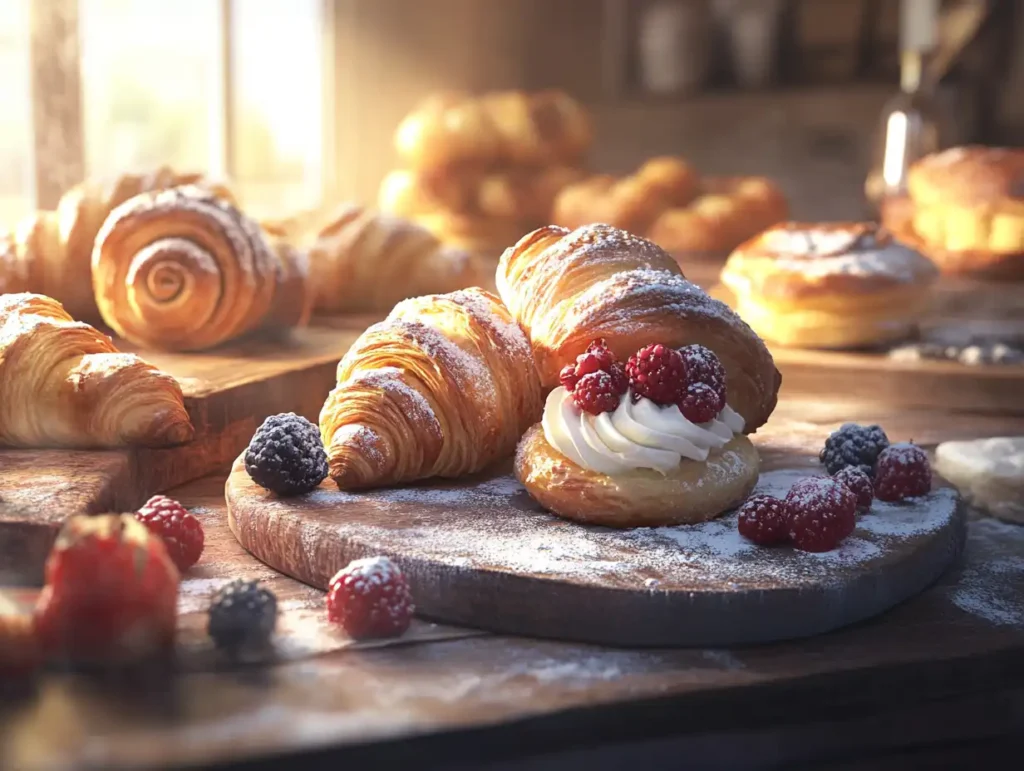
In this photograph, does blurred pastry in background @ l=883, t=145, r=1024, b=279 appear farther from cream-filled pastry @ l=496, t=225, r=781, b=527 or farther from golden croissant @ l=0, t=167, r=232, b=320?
golden croissant @ l=0, t=167, r=232, b=320

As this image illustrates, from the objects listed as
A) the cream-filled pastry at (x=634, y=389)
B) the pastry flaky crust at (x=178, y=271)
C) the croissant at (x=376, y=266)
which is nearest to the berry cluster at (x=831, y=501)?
the cream-filled pastry at (x=634, y=389)

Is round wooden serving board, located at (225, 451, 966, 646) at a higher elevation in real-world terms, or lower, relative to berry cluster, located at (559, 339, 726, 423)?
lower

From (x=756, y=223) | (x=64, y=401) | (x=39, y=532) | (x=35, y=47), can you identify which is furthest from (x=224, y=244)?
(x=756, y=223)

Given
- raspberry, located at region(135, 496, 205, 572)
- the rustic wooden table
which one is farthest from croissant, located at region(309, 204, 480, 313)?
the rustic wooden table

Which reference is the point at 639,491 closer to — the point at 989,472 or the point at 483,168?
the point at 989,472

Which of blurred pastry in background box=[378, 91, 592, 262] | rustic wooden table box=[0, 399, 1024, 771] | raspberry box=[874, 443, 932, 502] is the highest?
blurred pastry in background box=[378, 91, 592, 262]

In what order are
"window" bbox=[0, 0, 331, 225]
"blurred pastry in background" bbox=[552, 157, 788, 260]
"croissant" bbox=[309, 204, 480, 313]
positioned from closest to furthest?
"croissant" bbox=[309, 204, 480, 313] → "blurred pastry in background" bbox=[552, 157, 788, 260] → "window" bbox=[0, 0, 331, 225]

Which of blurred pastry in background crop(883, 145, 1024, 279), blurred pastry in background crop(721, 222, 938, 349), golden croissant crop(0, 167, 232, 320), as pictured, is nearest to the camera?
golden croissant crop(0, 167, 232, 320)
